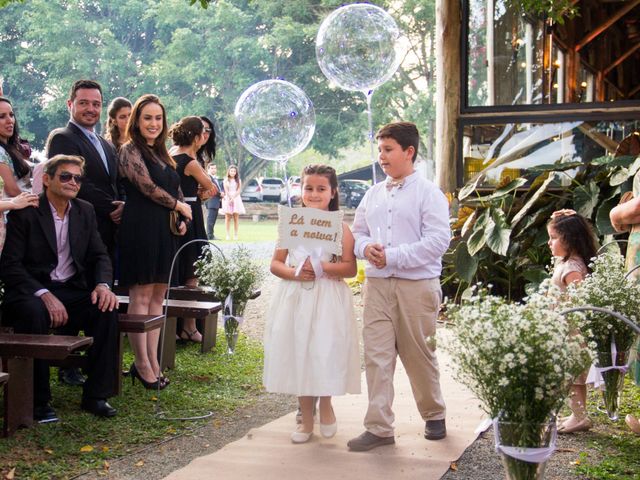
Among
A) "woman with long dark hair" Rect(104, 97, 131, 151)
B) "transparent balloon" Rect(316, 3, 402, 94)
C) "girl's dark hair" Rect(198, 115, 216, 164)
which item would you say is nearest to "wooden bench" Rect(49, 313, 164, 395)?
"woman with long dark hair" Rect(104, 97, 131, 151)

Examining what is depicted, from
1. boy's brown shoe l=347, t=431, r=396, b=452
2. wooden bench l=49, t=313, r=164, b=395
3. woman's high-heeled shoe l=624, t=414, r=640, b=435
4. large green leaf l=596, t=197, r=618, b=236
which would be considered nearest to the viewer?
boy's brown shoe l=347, t=431, r=396, b=452

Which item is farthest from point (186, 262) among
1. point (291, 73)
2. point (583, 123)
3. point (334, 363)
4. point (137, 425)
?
point (291, 73)

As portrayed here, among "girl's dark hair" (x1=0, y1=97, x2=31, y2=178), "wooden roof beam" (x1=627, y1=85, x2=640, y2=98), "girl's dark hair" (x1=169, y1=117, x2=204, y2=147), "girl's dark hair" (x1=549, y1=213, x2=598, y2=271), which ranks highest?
"wooden roof beam" (x1=627, y1=85, x2=640, y2=98)

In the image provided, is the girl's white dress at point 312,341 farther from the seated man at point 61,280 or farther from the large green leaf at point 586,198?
the large green leaf at point 586,198

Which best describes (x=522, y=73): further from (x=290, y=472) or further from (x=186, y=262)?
(x=290, y=472)

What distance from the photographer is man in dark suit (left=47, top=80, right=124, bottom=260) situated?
6.59 metres

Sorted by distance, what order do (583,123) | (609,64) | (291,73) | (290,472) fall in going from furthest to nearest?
(291,73), (609,64), (583,123), (290,472)

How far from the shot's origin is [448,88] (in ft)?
35.5

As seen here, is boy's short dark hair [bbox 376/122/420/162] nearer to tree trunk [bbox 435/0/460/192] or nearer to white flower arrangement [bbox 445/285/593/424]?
white flower arrangement [bbox 445/285/593/424]

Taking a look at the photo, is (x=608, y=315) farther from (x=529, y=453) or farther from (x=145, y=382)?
(x=145, y=382)

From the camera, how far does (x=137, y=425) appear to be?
552 centimetres

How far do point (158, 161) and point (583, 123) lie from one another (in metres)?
5.81

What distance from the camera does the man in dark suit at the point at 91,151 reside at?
659 centimetres

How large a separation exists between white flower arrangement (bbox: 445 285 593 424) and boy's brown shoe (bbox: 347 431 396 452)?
1.43m
